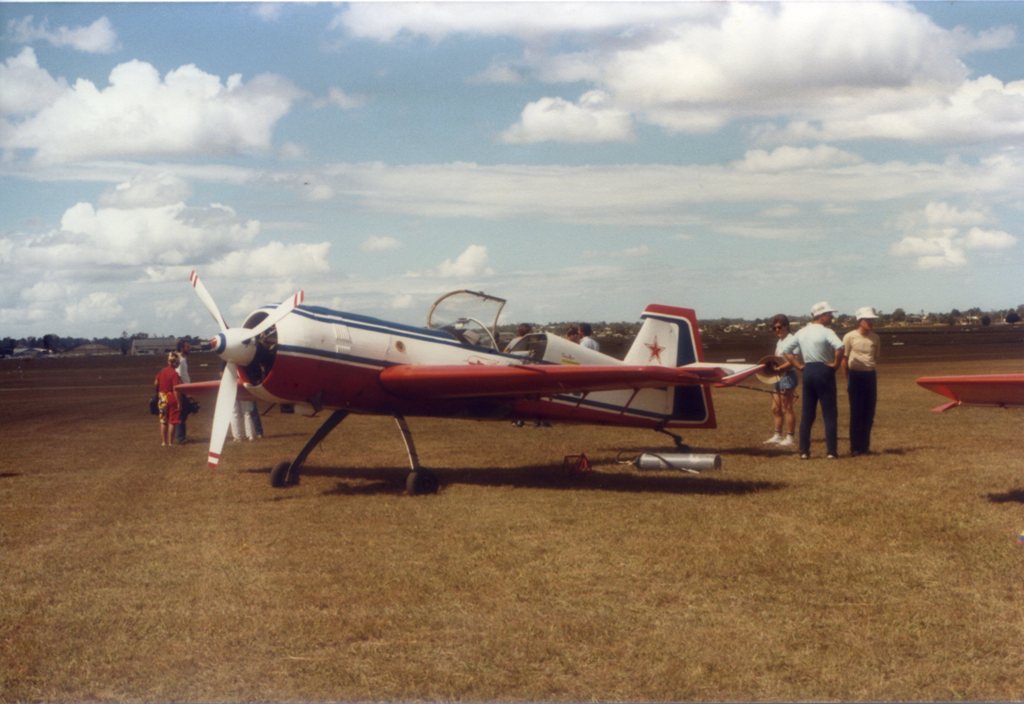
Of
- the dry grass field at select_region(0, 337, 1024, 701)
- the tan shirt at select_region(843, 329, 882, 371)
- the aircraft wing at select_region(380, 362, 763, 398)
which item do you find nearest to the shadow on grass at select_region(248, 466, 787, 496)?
the dry grass field at select_region(0, 337, 1024, 701)

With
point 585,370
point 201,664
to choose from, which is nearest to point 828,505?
point 585,370

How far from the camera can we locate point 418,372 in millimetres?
11047

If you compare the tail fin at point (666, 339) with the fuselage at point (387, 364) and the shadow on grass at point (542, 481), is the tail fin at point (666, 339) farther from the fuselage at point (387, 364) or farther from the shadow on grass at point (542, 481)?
the shadow on grass at point (542, 481)

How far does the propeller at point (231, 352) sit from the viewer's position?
10531mm

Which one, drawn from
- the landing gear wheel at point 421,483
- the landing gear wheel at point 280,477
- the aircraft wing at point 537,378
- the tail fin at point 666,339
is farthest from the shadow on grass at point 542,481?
the tail fin at point 666,339

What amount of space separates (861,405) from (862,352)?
72 cm

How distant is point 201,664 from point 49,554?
11.5ft

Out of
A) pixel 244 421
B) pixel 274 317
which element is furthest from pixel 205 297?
pixel 244 421

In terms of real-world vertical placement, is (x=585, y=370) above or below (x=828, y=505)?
above

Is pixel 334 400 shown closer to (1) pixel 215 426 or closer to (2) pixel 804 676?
(1) pixel 215 426

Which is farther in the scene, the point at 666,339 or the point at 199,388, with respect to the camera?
the point at 199,388

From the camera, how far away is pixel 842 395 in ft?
84.7

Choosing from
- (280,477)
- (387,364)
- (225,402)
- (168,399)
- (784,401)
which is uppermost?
(387,364)

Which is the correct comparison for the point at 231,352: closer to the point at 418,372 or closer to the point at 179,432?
the point at 418,372
